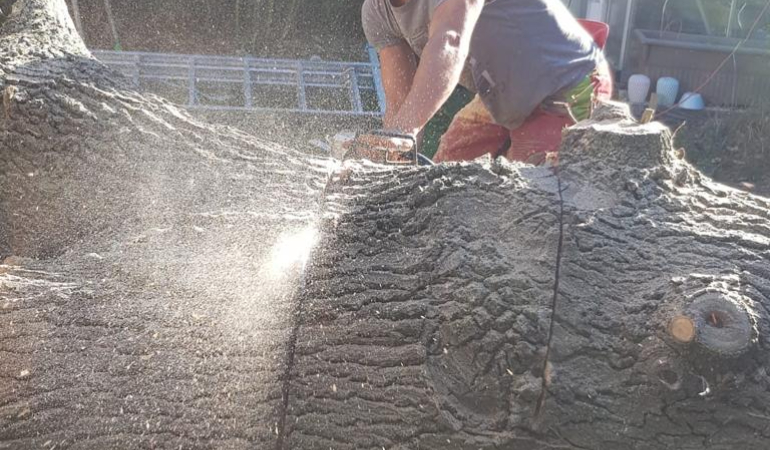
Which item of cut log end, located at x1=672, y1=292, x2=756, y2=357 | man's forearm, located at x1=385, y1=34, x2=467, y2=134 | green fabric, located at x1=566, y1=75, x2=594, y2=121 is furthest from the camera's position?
green fabric, located at x1=566, y1=75, x2=594, y2=121

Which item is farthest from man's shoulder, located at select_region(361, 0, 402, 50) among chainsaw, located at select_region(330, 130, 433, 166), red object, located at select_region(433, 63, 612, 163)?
chainsaw, located at select_region(330, 130, 433, 166)

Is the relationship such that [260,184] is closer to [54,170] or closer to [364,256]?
[364,256]

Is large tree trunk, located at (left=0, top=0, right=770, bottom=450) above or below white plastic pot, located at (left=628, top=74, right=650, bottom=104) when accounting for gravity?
above

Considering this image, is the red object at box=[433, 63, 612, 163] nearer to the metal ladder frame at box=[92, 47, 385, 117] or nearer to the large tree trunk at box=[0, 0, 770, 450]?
the large tree trunk at box=[0, 0, 770, 450]

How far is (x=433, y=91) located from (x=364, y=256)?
2.84ft

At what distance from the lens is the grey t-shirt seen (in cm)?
287

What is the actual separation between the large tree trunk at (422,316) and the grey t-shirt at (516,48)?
1.20m

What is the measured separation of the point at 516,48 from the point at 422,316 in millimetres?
1710

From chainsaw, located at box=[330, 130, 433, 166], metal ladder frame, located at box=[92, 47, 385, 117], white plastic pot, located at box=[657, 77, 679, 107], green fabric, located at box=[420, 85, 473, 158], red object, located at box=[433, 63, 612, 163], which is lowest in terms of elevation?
white plastic pot, located at box=[657, 77, 679, 107]

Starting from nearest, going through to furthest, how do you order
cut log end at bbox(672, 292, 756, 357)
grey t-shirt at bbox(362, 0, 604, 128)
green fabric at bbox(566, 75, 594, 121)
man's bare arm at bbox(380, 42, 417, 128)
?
cut log end at bbox(672, 292, 756, 357) → grey t-shirt at bbox(362, 0, 604, 128) → green fabric at bbox(566, 75, 594, 121) → man's bare arm at bbox(380, 42, 417, 128)

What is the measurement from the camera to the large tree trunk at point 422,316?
53.4 inches

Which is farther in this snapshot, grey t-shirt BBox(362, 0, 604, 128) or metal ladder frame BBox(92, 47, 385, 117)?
metal ladder frame BBox(92, 47, 385, 117)

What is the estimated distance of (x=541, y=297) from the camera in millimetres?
1419

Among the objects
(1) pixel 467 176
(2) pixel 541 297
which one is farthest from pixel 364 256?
(2) pixel 541 297
